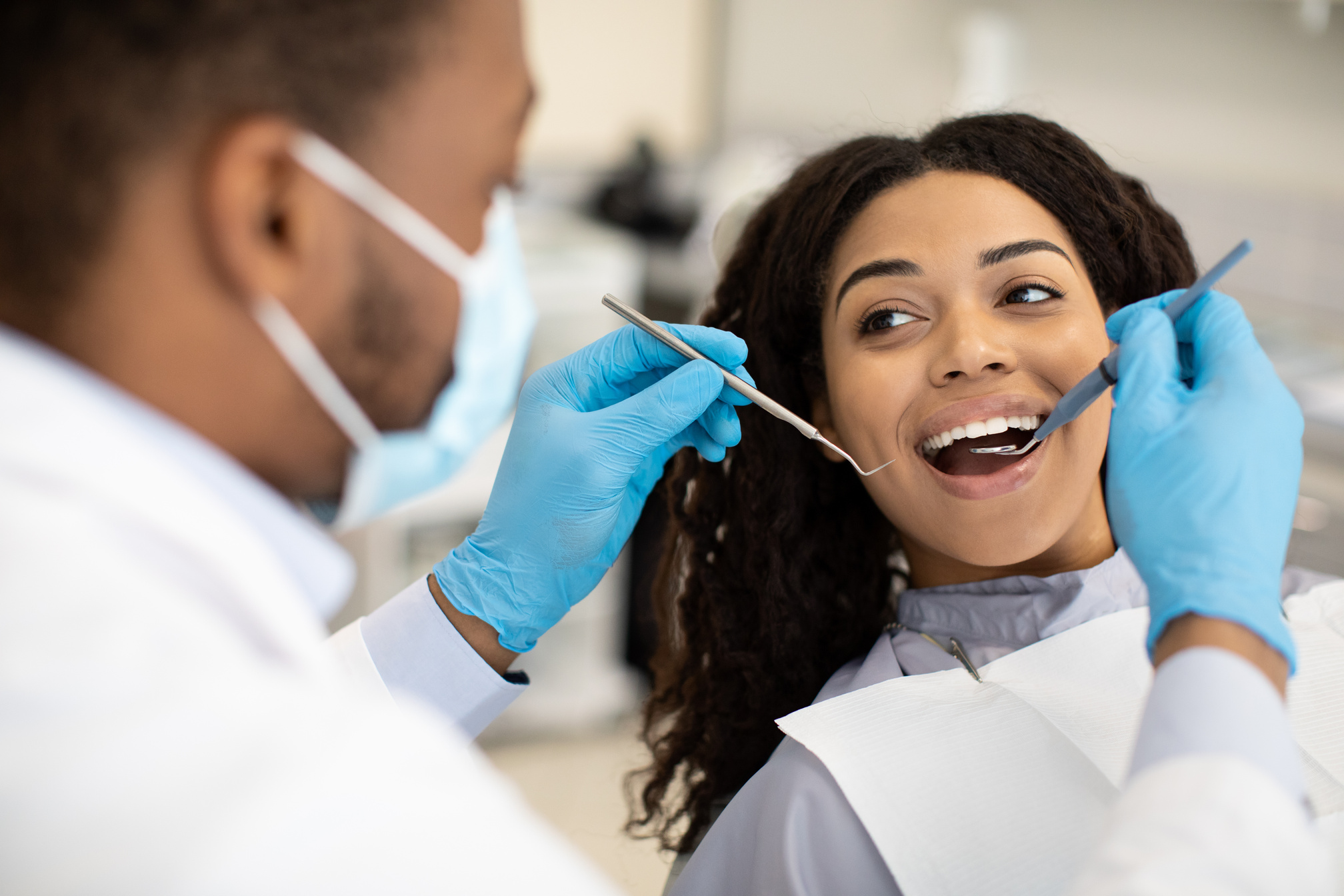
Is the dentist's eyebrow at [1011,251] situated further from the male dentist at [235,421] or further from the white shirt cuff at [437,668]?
the white shirt cuff at [437,668]

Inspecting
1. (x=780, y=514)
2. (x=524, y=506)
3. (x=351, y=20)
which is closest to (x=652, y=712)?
(x=780, y=514)

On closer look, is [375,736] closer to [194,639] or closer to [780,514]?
[194,639]

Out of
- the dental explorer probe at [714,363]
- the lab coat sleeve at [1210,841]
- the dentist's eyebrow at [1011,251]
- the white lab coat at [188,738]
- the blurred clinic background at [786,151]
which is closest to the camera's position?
the white lab coat at [188,738]

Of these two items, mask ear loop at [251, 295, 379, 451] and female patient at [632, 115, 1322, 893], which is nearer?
mask ear loop at [251, 295, 379, 451]

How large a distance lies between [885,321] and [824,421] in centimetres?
21

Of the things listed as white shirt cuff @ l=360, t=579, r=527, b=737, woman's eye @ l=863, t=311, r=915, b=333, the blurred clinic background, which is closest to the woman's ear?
woman's eye @ l=863, t=311, r=915, b=333

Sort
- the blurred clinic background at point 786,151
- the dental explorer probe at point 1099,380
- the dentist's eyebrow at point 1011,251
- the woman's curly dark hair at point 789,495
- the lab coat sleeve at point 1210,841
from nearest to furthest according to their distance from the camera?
the lab coat sleeve at point 1210,841, the dental explorer probe at point 1099,380, the dentist's eyebrow at point 1011,251, the woman's curly dark hair at point 789,495, the blurred clinic background at point 786,151

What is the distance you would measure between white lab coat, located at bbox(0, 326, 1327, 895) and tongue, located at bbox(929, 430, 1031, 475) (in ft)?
2.14

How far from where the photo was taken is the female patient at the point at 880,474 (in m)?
1.19

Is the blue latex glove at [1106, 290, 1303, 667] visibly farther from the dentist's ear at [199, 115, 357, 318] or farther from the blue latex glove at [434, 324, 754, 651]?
the dentist's ear at [199, 115, 357, 318]

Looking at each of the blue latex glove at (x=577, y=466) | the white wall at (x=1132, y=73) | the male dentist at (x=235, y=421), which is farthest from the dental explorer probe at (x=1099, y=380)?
the white wall at (x=1132, y=73)

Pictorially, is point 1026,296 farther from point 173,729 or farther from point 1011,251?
point 173,729

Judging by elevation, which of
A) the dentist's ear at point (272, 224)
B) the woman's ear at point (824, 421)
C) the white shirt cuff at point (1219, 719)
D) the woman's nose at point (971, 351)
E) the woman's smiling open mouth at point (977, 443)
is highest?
the dentist's ear at point (272, 224)

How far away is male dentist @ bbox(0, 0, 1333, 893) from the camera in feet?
1.72
